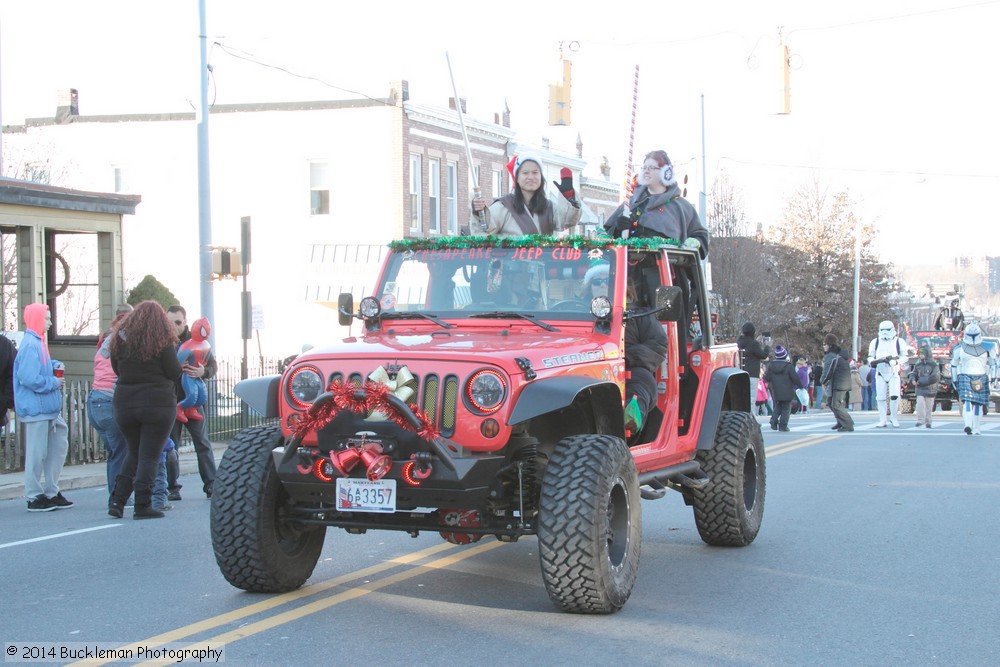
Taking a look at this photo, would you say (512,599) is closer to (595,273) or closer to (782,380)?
(595,273)

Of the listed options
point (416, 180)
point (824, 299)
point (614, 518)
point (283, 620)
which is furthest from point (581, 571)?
point (824, 299)

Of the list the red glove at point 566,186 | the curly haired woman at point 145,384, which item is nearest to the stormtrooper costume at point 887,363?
the red glove at point 566,186

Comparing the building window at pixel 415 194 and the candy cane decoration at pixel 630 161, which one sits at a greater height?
the building window at pixel 415 194

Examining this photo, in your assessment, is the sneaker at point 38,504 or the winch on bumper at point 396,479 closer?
the winch on bumper at point 396,479

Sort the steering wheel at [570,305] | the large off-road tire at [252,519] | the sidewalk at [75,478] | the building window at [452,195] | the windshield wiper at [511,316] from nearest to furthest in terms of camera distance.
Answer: the large off-road tire at [252,519]
the windshield wiper at [511,316]
the steering wheel at [570,305]
the sidewalk at [75,478]
the building window at [452,195]

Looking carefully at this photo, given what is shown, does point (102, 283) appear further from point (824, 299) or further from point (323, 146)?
point (824, 299)

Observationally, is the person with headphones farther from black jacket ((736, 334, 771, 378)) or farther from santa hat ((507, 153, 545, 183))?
black jacket ((736, 334, 771, 378))

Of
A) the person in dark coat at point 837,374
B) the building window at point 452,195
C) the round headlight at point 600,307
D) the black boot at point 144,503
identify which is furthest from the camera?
the building window at point 452,195

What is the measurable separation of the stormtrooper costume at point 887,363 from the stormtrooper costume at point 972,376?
1739 millimetres

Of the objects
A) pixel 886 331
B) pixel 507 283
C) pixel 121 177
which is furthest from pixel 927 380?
pixel 121 177

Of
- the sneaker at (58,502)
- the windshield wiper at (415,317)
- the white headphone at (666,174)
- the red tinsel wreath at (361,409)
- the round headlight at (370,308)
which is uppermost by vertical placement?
the white headphone at (666,174)

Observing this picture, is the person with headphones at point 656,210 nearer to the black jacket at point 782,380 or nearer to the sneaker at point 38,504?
the sneaker at point 38,504

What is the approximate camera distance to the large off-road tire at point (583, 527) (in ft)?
19.5

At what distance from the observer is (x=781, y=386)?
21312 mm
